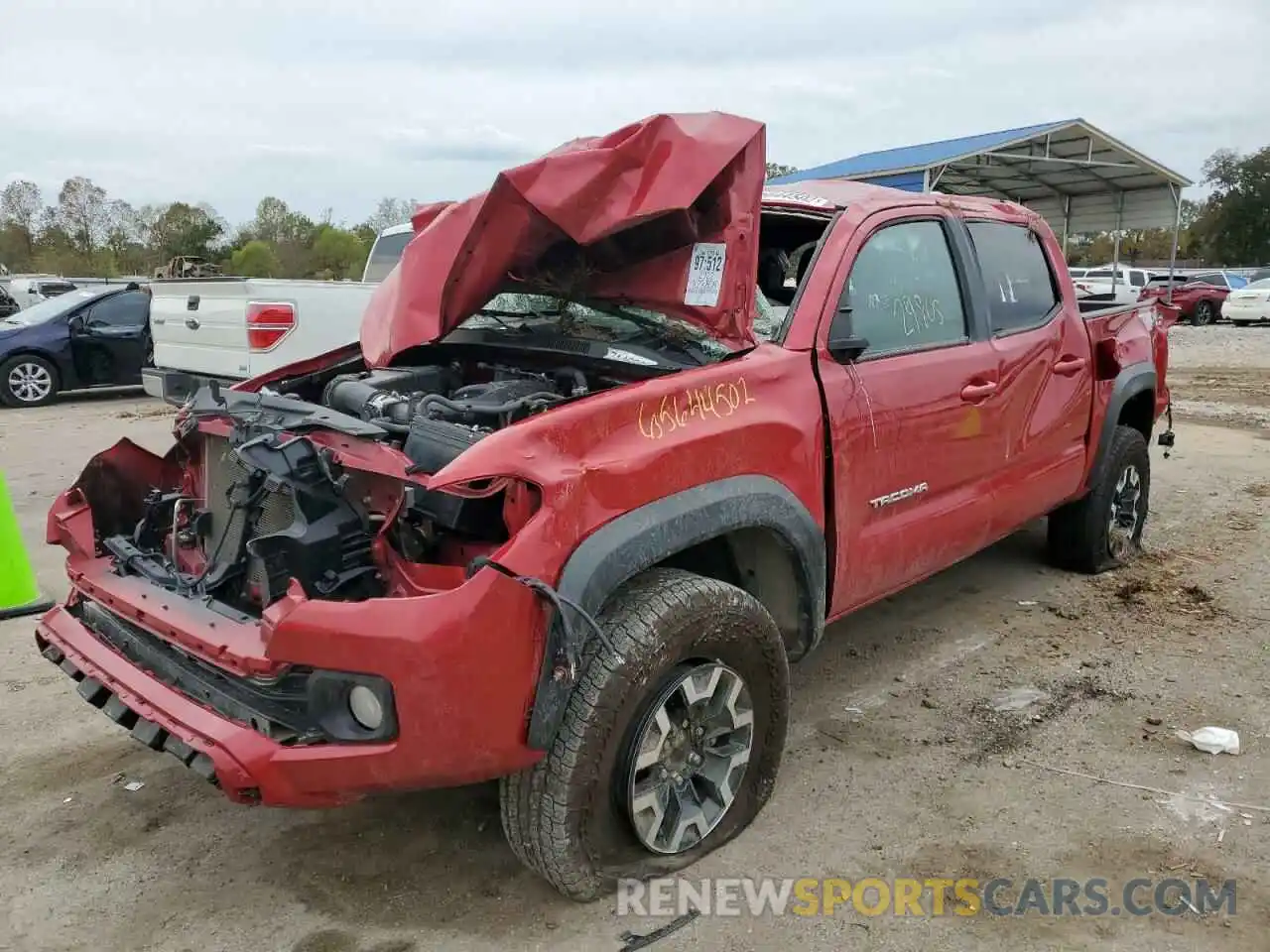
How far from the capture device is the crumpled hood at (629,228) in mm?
3061

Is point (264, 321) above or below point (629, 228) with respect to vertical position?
below

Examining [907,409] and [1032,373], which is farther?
[1032,373]

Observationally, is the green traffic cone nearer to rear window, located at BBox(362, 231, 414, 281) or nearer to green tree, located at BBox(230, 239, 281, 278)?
rear window, located at BBox(362, 231, 414, 281)

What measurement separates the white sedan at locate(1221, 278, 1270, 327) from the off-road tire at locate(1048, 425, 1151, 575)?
20354 millimetres

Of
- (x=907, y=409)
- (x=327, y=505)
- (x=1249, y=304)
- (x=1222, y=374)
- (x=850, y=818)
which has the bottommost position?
(x=850, y=818)

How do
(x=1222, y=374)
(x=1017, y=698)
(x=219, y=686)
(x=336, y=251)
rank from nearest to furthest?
1. (x=219, y=686)
2. (x=1017, y=698)
3. (x=1222, y=374)
4. (x=336, y=251)

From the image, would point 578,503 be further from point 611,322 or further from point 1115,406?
point 1115,406

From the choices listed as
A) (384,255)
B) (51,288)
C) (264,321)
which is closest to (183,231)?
(51,288)

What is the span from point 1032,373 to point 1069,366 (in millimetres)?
419

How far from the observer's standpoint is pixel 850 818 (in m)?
3.20

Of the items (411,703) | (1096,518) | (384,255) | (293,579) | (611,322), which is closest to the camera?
(411,703)

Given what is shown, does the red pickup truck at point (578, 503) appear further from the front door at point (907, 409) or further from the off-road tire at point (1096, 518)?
the off-road tire at point (1096, 518)

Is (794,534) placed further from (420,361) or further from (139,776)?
(139,776)

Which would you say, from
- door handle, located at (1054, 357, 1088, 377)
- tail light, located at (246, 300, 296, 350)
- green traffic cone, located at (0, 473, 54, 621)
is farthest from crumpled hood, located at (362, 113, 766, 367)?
tail light, located at (246, 300, 296, 350)
